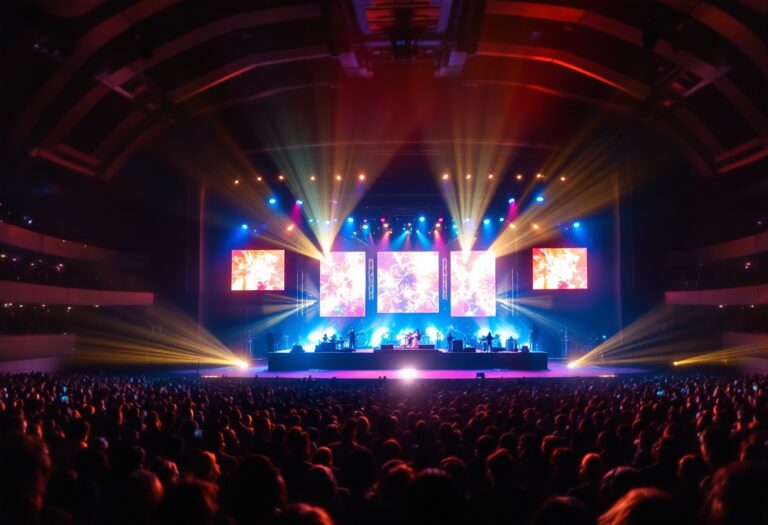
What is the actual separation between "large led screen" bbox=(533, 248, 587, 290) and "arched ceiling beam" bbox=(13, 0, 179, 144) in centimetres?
2113

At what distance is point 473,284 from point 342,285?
6.72m

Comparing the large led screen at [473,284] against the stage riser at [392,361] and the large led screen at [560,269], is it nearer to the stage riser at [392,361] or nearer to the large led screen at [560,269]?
the large led screen at [560,269]

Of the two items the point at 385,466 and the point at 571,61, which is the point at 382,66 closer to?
the point at 571,61

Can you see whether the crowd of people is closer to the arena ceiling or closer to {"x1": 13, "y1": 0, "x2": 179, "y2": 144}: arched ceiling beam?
{"x1": 13, "y1": 0, "x2": 179, "y2": 144}: arched ceiling beam

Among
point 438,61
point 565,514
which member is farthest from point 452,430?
point 438,61

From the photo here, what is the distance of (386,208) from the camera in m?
29.6

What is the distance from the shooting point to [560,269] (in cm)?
3130

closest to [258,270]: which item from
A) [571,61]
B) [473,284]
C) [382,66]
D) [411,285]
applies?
[411,285]

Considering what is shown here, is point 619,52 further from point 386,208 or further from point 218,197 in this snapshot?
point 218,197

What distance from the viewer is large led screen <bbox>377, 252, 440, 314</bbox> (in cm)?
3158

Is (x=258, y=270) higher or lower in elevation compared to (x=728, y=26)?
lower

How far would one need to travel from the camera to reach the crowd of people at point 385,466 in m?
2.22

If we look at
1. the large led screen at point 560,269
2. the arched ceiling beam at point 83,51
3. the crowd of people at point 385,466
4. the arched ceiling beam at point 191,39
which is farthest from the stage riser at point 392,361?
the crowd of people at point 385,466

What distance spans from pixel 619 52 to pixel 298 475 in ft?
65.2
